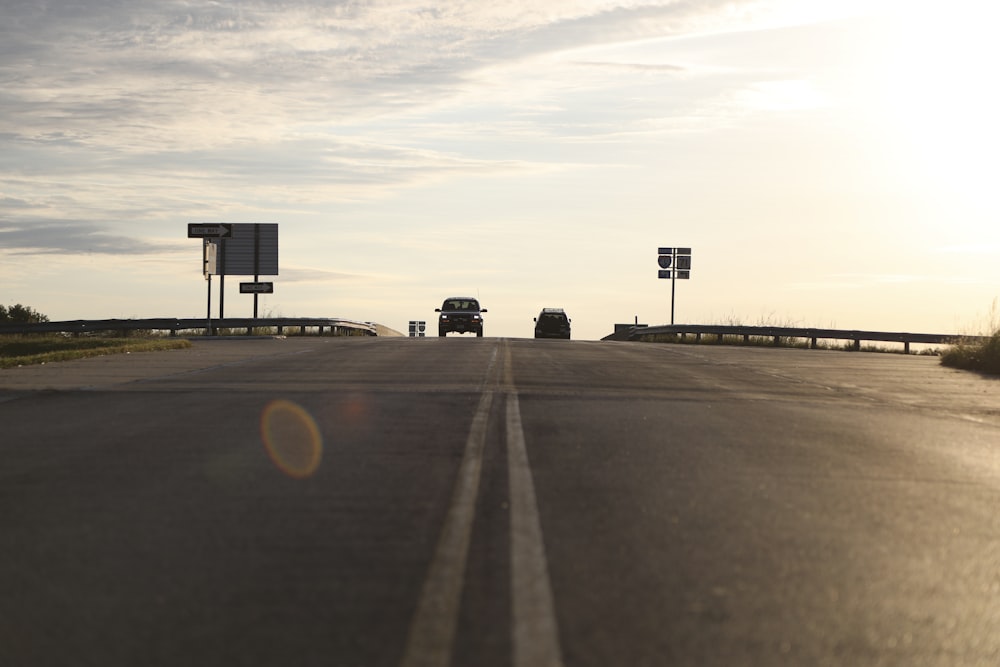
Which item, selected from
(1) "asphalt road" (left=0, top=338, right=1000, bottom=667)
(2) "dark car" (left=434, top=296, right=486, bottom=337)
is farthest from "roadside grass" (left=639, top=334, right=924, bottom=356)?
(1) "asphalt road" (left=0, top=338, right=1000, bottom=667)

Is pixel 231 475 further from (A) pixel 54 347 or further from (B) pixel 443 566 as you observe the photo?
(A) pixel 54 347

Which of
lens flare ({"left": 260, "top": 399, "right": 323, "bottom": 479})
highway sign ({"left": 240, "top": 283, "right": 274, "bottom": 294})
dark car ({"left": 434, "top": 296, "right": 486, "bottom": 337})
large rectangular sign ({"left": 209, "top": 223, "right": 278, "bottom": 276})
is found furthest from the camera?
large rectangular sign ({"left": 209, "top": 223, "right": 278, "bottom": 276})

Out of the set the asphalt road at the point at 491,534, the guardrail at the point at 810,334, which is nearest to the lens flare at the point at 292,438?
the asphalt road at the point at 491,534

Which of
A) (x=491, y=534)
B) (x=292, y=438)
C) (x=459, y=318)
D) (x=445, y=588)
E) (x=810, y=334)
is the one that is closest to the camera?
(x=445, y=588)

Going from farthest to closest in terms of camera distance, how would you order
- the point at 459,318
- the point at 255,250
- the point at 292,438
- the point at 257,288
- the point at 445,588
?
the point at 255,250, the point at 257,288, the point at 459,318, the point at 292,438, the point at 445,588

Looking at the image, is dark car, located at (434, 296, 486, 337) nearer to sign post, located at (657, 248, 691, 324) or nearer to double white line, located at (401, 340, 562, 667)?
sign post, located at (657, 248, 691, 324)

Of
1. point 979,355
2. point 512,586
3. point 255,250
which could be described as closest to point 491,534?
point 512,586

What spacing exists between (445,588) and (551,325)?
174 ft

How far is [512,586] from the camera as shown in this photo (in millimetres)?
5969

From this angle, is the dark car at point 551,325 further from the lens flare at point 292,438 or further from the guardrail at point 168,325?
the lens flare at point 292,438

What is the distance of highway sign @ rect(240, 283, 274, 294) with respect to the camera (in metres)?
68.1

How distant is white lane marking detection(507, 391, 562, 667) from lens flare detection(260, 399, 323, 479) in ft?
5.83

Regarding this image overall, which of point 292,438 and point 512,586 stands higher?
point 292,438

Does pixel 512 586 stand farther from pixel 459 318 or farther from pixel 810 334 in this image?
pixel 459 318
